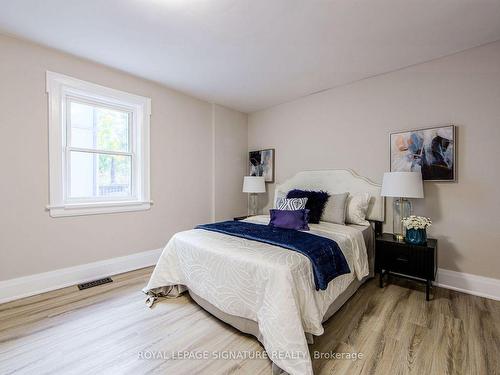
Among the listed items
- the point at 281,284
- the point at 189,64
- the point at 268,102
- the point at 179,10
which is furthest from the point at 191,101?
the point at 281,284

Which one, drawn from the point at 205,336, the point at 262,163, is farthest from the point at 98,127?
the point at 205,336

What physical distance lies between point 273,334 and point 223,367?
397 millimetres

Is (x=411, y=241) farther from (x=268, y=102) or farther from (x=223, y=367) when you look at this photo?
(x=268, y=102)

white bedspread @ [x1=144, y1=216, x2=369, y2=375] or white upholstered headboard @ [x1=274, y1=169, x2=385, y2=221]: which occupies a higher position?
white upholstered headboard @ [x1=274, y1=169, x2=385, y2=221]

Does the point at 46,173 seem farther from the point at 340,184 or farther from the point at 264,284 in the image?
the point at 340,184

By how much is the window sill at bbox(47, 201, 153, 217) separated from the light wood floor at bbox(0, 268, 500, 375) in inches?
33.4

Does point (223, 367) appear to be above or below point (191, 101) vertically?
below

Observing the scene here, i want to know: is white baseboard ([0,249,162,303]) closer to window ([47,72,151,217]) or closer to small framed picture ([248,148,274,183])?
window ([47,72,151,217])

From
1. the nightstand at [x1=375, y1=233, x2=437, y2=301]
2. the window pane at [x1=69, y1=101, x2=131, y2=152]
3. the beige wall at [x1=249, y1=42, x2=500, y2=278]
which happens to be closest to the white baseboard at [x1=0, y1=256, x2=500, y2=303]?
the beige wall at [x1=249, y1=42, x2=500, y2=278]

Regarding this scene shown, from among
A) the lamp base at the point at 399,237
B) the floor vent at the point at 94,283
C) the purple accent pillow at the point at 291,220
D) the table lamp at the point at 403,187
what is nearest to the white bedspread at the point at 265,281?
the purple accent pillow at the point at 291,220

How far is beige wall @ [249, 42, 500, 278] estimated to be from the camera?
7.76ft

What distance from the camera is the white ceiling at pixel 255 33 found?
1.86m

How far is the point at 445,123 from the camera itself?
2584 millimetres

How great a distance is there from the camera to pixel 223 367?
1491 millimetres
